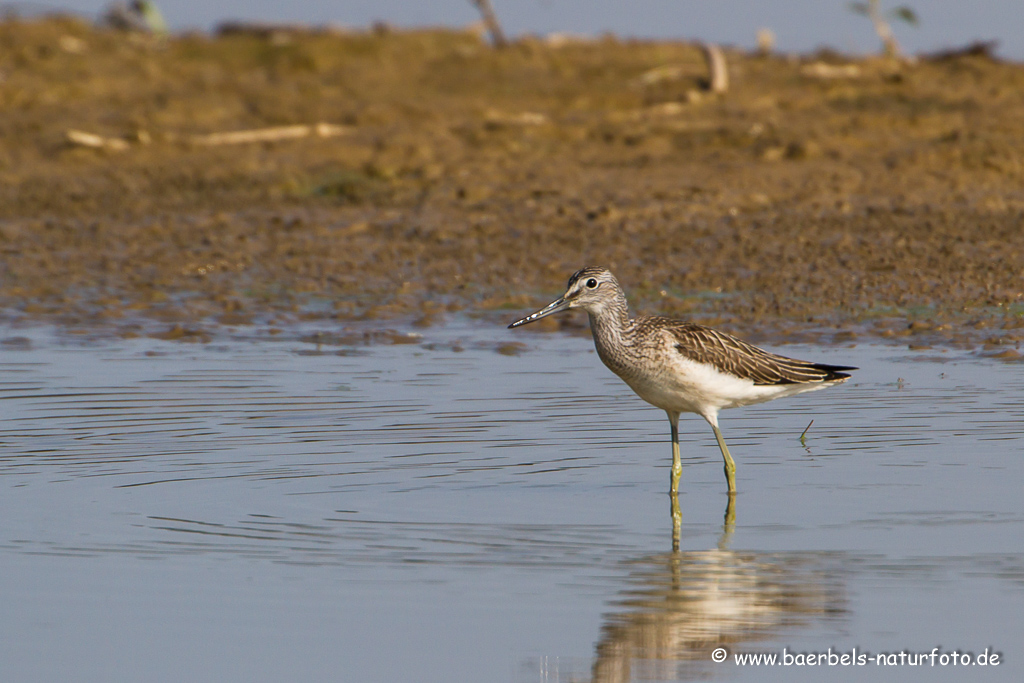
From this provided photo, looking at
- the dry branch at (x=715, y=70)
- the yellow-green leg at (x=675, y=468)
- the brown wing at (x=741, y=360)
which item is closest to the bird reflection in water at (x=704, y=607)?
the yellow-green leg at (x=675, y=468)

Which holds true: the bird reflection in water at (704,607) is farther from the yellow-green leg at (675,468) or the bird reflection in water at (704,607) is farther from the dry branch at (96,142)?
the dry branch at (96,142)

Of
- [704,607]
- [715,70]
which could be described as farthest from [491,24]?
[704,607]

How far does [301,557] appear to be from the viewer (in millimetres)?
6203

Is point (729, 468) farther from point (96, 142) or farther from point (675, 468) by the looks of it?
point (96, 142)

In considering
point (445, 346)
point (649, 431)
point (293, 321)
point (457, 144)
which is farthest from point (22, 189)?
point (649, 431)

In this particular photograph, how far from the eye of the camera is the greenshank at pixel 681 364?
7551mm

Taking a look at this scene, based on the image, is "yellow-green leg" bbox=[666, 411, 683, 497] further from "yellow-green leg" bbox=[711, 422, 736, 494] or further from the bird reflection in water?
the bird reflection in water

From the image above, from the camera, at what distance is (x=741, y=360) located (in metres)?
7.70

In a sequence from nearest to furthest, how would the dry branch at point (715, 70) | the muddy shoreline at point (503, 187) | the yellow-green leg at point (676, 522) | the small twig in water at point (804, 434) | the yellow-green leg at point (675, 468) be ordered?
the yellow-green leg at point (676, 522) < the yellow-green leg at point (675, 468) < the small twig in water at point (804, 434) < the muddy shoreline at point (503, 187) < the dry branch at point (715, 70)

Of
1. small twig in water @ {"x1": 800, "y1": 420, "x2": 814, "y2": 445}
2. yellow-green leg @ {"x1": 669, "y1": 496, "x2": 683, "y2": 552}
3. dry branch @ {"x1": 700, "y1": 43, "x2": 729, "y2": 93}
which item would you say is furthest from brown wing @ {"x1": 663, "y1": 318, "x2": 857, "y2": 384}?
dry branch @ {"x1": 700, "y1": 43, "x2": 729, "y2": 93}

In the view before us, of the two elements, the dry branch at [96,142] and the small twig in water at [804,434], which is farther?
the dry branch at [96,142]

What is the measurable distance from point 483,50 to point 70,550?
1500cm

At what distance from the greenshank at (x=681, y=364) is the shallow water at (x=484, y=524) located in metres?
0.35

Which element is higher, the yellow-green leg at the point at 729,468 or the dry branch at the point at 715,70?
the dry branch at the point at 715,70
